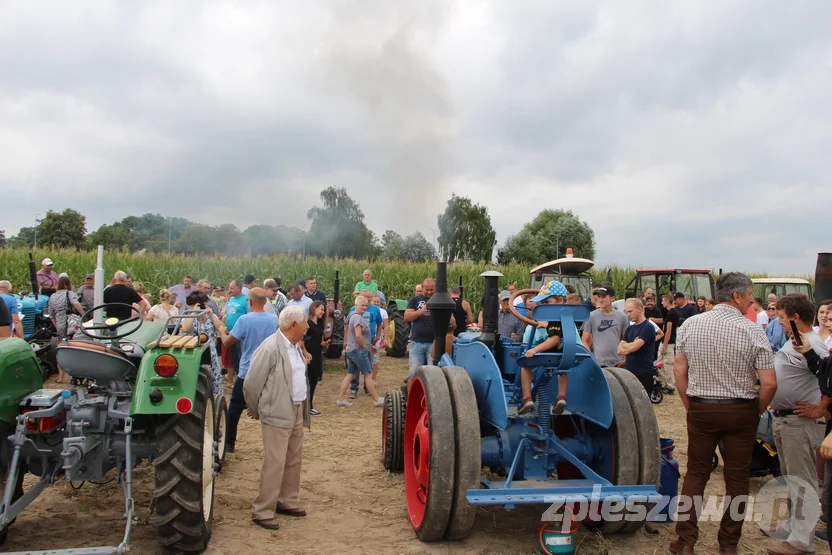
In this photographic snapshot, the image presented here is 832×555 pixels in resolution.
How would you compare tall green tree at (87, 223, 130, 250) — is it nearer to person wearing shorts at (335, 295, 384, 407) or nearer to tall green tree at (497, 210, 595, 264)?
tall green tree at (497, 210, 595, 264)

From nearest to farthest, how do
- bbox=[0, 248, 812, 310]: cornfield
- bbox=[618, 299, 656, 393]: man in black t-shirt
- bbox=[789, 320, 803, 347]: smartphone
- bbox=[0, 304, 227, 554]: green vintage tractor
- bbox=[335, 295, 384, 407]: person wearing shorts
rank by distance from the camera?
bbox=[0, 304, 227, 554]: green vintage tractor
bbox=[789, 320, 803, 347]: smartphone
bbox=[618, 299, 656, 393]: man in black t-shirt
bbox=[335, 295, 384, 407]: person wearing shorts
bbox=[0, 248, 812, 310]: cornfield

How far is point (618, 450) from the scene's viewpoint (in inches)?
163

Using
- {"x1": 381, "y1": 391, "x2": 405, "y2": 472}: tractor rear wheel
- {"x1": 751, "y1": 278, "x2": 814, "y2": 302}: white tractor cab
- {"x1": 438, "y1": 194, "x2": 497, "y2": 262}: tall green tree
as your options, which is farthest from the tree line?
{"x1": 381, "y1": 391, "x2": 405, "y2": 472}: tractor rear wheel

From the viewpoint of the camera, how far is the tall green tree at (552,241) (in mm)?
47844

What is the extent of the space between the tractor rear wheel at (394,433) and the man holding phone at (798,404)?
302 centimetres

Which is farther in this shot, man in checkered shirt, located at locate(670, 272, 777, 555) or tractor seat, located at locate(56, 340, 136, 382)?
man in checkered shirt, located at locate(670, 272, 777, 555)

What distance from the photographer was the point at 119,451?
12.9 feet

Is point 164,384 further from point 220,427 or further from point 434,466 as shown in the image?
point 220,427

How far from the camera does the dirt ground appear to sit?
13.8 ft

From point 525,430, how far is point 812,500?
1.97 meters

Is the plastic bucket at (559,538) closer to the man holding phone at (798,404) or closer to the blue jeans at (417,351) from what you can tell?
the man holding phone at (798,404)

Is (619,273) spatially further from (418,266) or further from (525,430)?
(525,430)

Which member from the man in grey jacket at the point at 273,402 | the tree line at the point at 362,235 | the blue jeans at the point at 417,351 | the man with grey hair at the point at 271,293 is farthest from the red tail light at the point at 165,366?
the tree line at the point at 362,235

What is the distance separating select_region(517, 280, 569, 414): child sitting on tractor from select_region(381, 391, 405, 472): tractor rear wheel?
4.95ft
